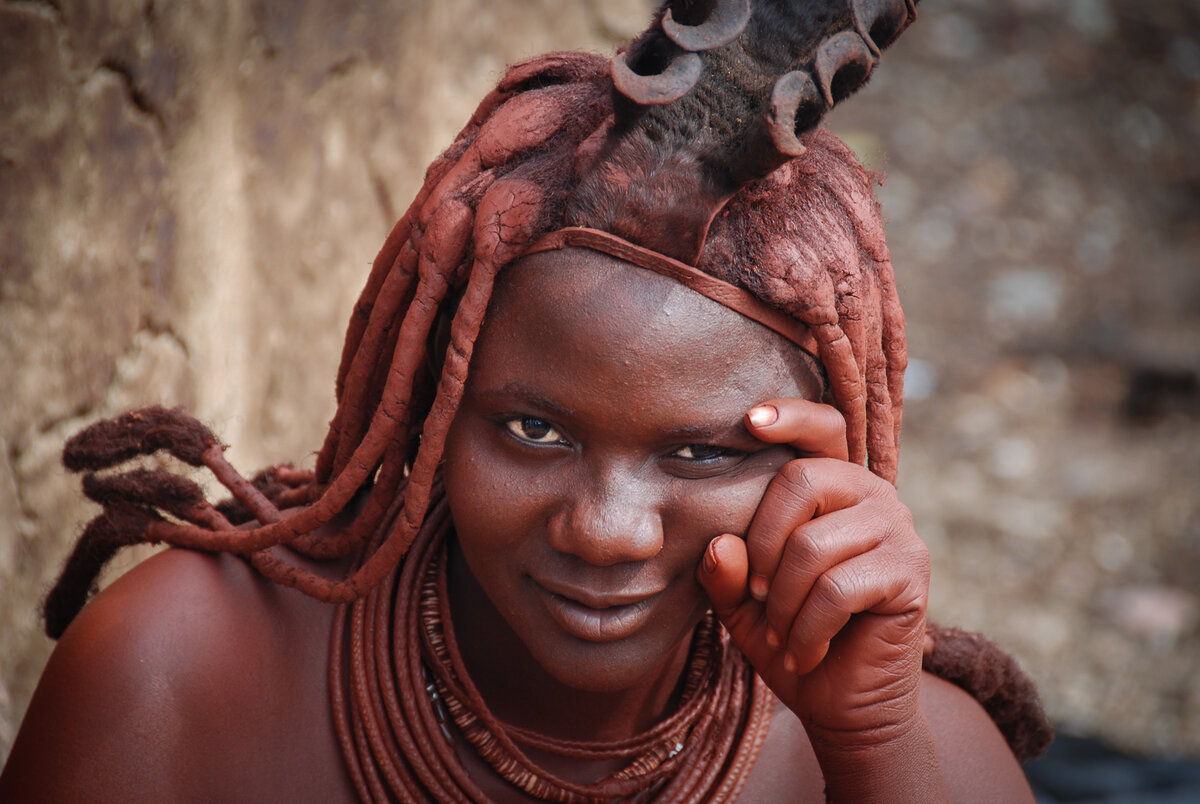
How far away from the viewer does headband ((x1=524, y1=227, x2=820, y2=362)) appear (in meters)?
1.44

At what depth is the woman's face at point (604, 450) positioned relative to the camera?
144 centimetres

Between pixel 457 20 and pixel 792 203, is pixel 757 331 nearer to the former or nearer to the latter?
pixel 792 203

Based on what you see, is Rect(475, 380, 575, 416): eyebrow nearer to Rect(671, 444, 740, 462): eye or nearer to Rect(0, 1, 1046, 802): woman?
Rect(0, 1, 1046, 802): woman

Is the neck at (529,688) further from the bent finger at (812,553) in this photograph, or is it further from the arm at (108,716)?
the arm at (108,716)

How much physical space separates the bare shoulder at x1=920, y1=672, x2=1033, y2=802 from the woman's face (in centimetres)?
62

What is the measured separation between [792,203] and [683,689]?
0.85m

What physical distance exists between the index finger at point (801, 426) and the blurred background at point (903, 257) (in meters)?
1.07

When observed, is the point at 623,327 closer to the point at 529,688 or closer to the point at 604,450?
the point at 604,450

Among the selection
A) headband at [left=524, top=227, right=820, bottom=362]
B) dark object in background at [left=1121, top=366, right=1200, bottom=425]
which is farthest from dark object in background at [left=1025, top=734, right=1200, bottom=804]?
headband at [left=524, top=227, right=820, bottom=362]

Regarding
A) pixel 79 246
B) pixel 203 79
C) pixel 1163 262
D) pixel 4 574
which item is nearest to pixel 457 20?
pixel 203 79

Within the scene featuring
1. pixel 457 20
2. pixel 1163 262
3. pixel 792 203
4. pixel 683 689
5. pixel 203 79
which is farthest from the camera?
pixel 1163 262

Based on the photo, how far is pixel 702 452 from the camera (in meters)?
1.52

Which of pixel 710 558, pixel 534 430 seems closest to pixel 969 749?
pixel 710 558

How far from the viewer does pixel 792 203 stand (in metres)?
1.56
